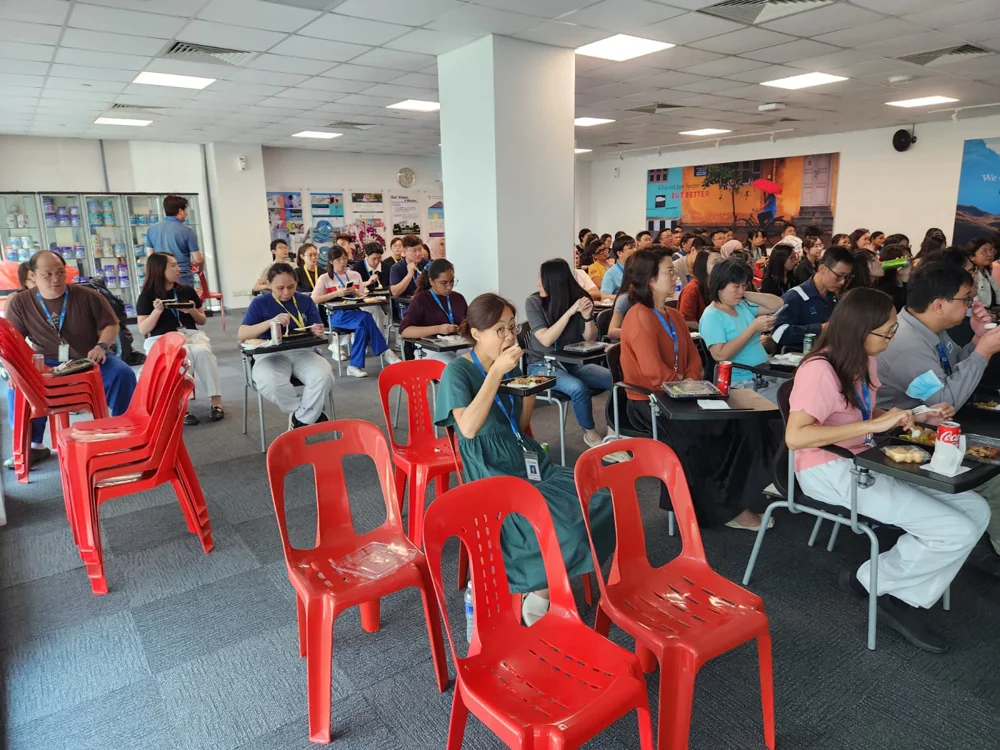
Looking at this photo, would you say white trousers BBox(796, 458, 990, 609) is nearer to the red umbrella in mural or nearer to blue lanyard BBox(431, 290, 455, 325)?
blue lanyard BBox(431, 290, 455, 325)

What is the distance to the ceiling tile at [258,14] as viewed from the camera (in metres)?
4.23

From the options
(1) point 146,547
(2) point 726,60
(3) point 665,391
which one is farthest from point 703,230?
(1) point 146,547

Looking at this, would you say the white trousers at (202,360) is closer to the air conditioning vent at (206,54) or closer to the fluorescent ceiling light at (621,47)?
the air conditioning vent at (206,54)

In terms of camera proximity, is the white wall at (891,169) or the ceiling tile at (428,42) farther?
the white wall at (891,169)

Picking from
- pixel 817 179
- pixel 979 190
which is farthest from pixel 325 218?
pixel 979 190

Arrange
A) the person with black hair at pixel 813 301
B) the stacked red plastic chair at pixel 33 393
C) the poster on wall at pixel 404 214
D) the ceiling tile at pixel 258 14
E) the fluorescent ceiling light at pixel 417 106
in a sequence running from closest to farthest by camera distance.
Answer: the stacked red plastic chair at pixel 33 393 < the ceiling tile at pixel 258 14 < the person with black hair at pixel 813 301 < the fluorescent ceiling light at pixel 417 106 < the poster on wall at pixel 404 214

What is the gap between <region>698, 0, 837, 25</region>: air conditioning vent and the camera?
4406mm

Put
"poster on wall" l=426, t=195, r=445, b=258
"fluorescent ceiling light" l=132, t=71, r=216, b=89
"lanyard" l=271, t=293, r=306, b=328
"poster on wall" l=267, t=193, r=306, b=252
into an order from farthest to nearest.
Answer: "poster on wall" l=426, t=195, r=445, b=258 → "poster on wall" l=267, t=193, r=306, b=252 → "fluorescent ceiling light" l=132, t=71, r=216, b=89 → "lanyard" l=271, t=293, r=306, b=328

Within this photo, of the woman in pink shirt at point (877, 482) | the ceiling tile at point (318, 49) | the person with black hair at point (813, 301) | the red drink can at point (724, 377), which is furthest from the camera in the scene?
the ceiling tile at point (318, 49)

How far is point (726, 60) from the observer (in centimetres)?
589

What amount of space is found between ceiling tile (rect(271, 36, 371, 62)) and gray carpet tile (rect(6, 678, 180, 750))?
184 inches

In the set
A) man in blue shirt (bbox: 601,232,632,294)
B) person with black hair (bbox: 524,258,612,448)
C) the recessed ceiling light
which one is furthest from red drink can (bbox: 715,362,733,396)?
the recessed ceiling light

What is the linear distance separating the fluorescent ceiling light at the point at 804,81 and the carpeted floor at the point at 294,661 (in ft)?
17.8

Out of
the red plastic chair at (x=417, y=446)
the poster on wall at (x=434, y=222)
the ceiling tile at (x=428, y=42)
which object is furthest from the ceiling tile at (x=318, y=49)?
the poster on wall at (x=434, y=222)
